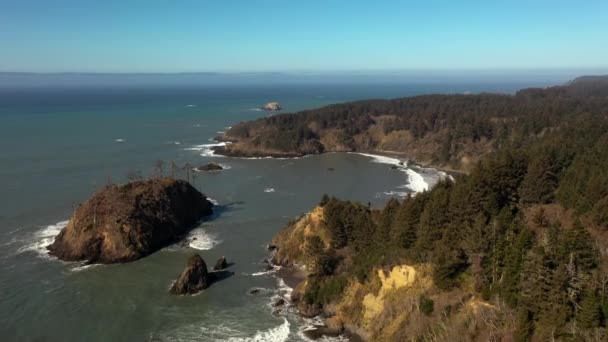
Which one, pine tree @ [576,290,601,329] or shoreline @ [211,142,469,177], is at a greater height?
pine tree @ [576,290,601,329]

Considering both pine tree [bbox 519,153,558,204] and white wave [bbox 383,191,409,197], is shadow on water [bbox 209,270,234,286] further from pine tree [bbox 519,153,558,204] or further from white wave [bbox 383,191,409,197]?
white wave [bbox 383,191,409,197]

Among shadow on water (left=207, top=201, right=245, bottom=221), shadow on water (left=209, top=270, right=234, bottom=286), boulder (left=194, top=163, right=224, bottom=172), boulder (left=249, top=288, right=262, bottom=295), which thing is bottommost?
boulder (left=249, top=288, right=262, bottom=295)

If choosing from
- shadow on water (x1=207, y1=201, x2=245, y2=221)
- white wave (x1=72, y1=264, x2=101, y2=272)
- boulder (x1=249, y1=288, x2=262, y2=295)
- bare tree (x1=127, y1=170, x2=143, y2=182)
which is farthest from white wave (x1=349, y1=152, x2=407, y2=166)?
white wave (x1=72, y1=264, x2=101, y2=272)

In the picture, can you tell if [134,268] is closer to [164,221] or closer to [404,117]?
[164,221]

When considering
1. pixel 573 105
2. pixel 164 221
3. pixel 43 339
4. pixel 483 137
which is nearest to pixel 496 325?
pixel 43 339

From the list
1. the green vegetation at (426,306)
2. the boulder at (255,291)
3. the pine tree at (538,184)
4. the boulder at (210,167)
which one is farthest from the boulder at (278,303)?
the boulder at (210,167)

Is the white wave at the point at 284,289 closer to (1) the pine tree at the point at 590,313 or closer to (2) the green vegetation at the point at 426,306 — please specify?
(2) the green vegetation at the point at 426,306
